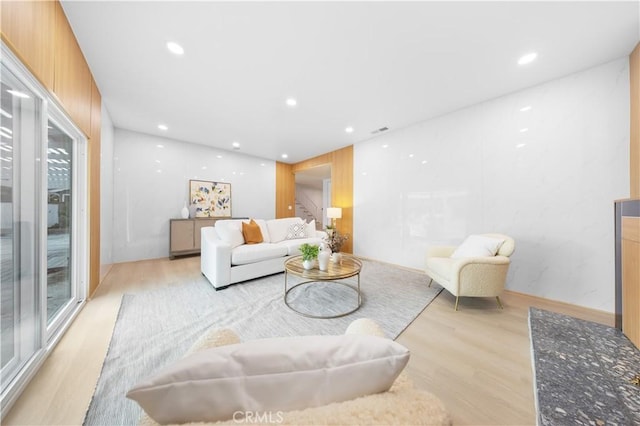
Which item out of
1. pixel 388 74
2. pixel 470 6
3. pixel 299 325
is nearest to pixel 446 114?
pixel 388 74

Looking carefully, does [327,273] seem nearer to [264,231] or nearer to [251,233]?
[251,233]

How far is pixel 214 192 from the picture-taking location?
4.97 m

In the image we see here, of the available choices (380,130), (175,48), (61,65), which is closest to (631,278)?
(380,130)

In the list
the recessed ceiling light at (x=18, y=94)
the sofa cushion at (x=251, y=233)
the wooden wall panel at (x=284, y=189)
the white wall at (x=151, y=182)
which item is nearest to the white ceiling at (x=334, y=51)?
the recessed ceiling light at (x=18, y=94)

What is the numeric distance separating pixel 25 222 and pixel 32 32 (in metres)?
1.21

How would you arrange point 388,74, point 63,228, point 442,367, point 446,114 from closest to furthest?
point 442,367 < point 63,228 < point 388,74 < point 446,114

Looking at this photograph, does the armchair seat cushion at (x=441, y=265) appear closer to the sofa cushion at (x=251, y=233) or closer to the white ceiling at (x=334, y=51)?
the white ceiling at (x=334, y=51)

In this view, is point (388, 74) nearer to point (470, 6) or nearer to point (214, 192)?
point (470, 6)

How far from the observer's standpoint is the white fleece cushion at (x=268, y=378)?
419mm

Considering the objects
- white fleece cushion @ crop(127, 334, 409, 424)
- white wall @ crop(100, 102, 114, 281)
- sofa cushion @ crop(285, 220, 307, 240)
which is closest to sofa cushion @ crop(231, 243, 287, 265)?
sofa cushion @ crop(285, 220, 307, 240)

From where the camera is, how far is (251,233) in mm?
3395

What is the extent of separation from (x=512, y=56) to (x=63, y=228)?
472cm

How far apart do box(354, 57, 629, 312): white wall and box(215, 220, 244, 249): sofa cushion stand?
2888 mm

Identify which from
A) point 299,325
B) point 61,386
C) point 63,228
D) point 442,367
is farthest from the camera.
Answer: point 63,228
